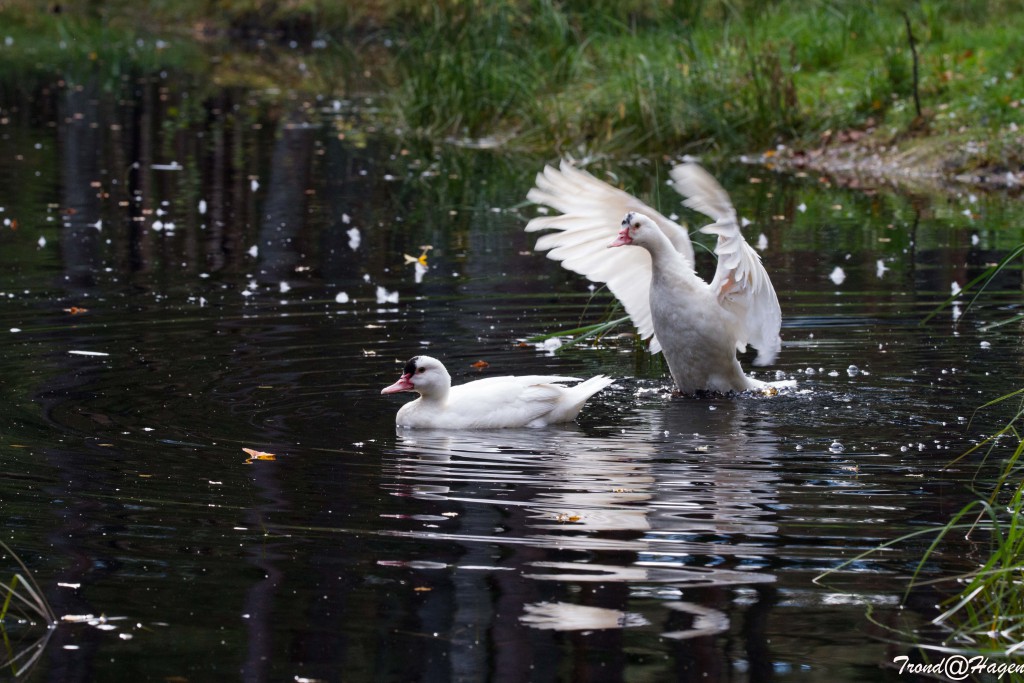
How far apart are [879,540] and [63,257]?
29.1 feet

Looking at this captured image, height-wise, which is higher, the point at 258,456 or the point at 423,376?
the point at 423,376

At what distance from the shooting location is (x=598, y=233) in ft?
30.0

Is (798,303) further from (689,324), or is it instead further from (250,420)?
(250,420)

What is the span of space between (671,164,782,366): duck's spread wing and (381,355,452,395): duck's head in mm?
1527

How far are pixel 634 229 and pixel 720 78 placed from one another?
36.3ft

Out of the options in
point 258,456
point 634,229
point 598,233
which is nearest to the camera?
point 258,456

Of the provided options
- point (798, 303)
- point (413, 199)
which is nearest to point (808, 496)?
point (798, 303)

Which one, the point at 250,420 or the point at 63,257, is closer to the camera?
the point at 250,420

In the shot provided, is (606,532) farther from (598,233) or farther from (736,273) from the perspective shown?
(598,233)

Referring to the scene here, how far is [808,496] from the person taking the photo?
20.4 feet

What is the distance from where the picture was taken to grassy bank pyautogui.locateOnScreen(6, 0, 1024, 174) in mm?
18922

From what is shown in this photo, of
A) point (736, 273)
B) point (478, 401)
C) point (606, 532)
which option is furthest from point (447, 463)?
point (736, 273)

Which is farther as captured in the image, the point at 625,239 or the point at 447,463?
the point at 625,239

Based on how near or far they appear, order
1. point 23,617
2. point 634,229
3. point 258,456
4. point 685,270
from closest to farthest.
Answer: point 23,617 < point 258,456 < point 634,229 < point 685,270
